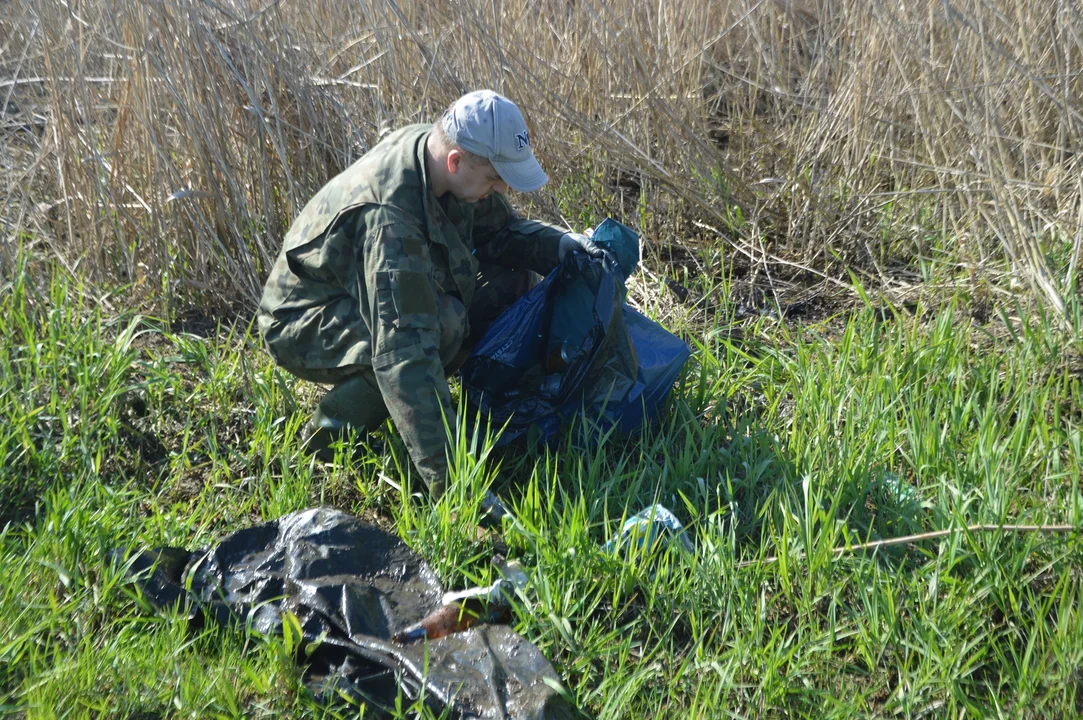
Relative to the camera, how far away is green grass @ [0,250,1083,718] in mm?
2129

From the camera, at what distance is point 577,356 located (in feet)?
9.32

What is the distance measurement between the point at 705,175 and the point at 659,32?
0.64m

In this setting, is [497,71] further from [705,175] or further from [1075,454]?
[1075,454]

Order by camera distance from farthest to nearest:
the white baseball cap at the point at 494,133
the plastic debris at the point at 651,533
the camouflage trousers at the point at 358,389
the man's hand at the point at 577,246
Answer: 1. the man's hand at the point at 577,246
2. the camouflage trousers at the point at 358,389
3. the white baseball cap at the point at 494,133
4. the plastic debris at the point at 651,533

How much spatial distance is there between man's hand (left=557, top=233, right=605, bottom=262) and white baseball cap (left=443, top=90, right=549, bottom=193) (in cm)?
43

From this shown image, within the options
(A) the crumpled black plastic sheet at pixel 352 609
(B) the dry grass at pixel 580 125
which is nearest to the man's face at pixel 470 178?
(A) the crumpled black plastic sheet at pixel 352 609

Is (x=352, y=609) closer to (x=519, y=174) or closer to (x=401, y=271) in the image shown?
(x=401, y=271)

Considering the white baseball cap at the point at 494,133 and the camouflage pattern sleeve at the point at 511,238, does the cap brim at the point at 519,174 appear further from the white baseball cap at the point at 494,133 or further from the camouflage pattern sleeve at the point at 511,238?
the camouflage pattern sleeve at the point at 511,238

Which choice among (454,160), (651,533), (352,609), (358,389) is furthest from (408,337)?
(651,533)

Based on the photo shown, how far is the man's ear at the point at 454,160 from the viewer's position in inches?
101

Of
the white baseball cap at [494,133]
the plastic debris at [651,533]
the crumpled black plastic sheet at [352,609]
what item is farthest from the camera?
the white baseball cap at [494,133]

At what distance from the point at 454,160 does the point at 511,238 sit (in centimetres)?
63

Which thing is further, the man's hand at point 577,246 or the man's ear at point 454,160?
the man's hand at point 577,246

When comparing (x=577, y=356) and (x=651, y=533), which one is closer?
(x=651, y=533)
